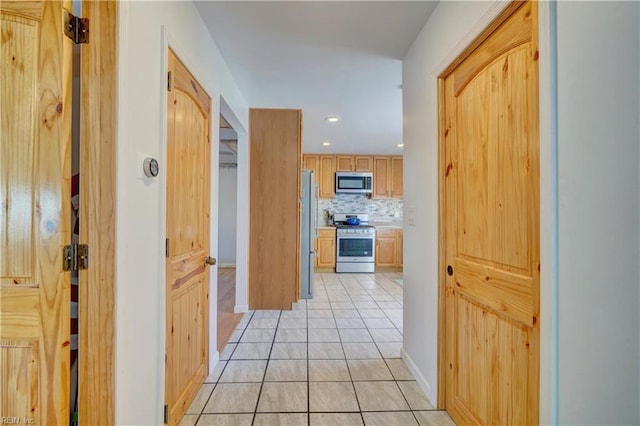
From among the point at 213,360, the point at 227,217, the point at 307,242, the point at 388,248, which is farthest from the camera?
the point at 227,217

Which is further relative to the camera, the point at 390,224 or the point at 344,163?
the point at 390,224

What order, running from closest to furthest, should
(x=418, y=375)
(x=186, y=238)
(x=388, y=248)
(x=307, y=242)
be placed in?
1. (x=186, y=238)
2. (x=418, y=375)
3. (x=307, y=242)
4. (x=388, y=248)

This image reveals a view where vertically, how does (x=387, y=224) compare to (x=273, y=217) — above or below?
below

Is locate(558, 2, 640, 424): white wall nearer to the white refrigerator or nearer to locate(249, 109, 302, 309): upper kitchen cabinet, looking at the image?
locate(249, 109, 302, 309): upper kitchen cabinet

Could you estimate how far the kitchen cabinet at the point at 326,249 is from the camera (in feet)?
19.4

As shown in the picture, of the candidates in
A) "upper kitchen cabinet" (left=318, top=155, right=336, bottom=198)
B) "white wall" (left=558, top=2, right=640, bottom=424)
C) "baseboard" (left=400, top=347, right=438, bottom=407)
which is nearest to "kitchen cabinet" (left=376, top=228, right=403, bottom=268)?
"upper kitchen cabinet" (left=318, top=155, right=336, bottom=198)

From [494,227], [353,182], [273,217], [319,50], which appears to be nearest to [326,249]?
Result: [353,182]

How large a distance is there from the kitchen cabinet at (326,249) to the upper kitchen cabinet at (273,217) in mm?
2417

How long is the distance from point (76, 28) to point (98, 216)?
0.65 metres

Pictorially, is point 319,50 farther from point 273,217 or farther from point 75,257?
point 75,257

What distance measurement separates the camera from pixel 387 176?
6.27m

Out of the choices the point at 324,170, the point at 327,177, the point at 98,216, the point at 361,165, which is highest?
the point at 361,165

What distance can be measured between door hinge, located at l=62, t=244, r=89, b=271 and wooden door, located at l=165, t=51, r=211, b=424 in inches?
17.0

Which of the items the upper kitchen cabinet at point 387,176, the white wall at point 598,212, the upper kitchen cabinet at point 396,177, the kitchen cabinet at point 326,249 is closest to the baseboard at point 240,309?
the kitchen cabinet at point 326,249
